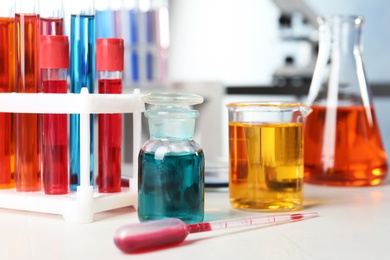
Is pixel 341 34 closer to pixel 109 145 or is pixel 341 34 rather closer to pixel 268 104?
pixel 268 104

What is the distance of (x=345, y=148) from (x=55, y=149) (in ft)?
1.48

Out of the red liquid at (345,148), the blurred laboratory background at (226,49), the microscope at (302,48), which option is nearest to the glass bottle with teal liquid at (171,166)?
the red liquid at (345,148)

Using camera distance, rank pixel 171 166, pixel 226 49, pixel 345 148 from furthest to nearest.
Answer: pixel 226 49
pixel 345 148
pixel 171 166

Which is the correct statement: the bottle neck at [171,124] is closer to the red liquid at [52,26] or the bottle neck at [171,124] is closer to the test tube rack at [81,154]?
the test tube rack at [81,154]

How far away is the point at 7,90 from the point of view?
2.56ft

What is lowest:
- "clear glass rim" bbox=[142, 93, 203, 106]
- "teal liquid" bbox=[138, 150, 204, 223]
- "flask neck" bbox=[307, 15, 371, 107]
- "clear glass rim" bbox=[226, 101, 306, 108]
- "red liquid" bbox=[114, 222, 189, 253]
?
"red liquid" bbox=[114, 222, 189, 253]

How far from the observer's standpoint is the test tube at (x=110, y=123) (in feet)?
2.44

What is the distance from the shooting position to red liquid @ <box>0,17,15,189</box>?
0.77 meters

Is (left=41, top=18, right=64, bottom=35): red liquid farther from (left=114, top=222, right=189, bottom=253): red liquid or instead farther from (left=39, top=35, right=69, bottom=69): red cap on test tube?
(left=114, top=222, right=189, bottom=253): red liquid

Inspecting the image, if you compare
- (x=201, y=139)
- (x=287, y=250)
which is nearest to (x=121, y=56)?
(x=287, y=250)

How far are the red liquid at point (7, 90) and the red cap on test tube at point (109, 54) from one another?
119mm

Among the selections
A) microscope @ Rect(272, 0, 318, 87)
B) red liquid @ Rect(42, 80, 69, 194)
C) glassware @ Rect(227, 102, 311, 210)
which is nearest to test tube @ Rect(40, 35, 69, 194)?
red liquid @ Rect(42, 80, 69, 194)

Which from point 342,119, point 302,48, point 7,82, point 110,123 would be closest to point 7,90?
point 7,82

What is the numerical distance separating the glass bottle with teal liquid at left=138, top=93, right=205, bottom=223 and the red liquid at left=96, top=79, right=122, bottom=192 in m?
0.07
